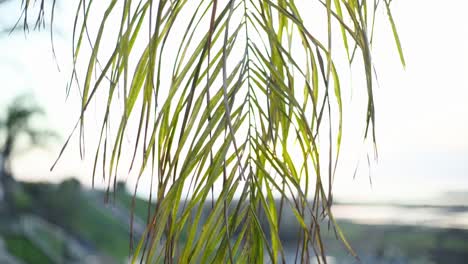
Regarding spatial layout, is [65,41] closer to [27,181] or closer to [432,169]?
[27,181]

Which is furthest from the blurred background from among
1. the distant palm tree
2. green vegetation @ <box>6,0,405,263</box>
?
green vegetation @ <box>6,0,405,263</box>

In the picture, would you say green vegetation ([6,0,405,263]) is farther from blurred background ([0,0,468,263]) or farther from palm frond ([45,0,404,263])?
blurred background ([0,0,468,263])

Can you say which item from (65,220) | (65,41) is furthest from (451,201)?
(65,220)

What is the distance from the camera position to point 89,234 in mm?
2877

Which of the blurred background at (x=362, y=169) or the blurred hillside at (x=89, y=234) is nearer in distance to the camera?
the blurred background at (x=362, y=169)

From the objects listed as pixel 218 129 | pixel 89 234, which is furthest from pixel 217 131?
pixel 89 234

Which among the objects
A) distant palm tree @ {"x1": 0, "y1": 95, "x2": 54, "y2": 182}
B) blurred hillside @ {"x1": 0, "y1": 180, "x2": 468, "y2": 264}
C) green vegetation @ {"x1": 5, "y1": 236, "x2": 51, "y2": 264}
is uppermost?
distant palm tree @ {"x1": 0, "y1": 95, "x2": 54, "y2": 182}

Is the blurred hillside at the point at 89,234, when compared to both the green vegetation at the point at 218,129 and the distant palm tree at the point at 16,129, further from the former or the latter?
the green vegetation at the point at 218,129

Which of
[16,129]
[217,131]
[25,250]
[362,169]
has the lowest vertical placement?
[25,250]

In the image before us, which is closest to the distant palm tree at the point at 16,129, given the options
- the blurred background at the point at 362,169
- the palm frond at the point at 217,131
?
the blurred background at the point at 362,169

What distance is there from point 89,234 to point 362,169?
4.93ft

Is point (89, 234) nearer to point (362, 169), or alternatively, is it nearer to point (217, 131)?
point (362, 169)

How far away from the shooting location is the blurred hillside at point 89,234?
97.7 inches

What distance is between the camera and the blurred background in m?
2.08
